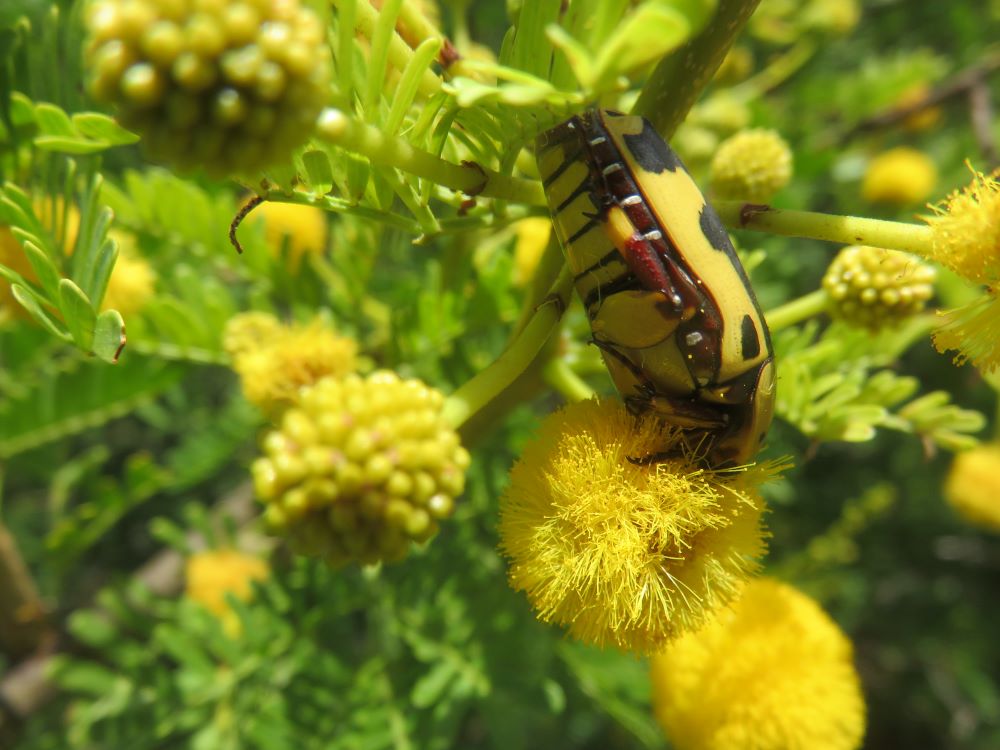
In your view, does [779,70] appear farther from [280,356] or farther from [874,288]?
[280,356]

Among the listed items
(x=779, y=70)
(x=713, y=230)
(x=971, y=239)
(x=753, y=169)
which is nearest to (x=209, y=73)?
(x=713, y=230)

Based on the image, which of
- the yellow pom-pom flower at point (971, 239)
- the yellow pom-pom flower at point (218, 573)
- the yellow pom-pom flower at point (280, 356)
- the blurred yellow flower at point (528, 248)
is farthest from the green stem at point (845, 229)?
the yellow pom-pom flower at point (218, 573)

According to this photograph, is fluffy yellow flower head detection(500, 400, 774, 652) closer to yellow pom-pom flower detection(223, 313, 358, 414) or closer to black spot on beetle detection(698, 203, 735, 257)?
black spot on beetle detection(698, 203, 735, 257)

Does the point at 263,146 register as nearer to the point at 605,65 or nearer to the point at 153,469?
the point at 605,65

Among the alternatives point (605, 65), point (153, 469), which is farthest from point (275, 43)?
point (153, 469)

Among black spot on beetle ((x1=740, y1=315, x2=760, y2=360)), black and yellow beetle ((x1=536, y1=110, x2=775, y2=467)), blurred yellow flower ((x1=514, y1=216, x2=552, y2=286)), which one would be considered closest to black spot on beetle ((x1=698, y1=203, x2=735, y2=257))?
black and yellow beetle ((x1=536, y1=110, x2=775, y2=467))
